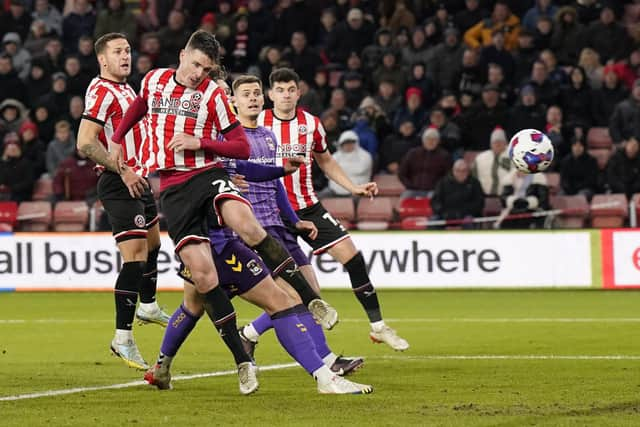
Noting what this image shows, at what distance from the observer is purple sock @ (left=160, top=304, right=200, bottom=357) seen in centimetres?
891

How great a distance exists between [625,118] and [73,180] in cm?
866

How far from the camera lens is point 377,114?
21375 millimetres

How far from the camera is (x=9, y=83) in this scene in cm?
Answer: 2327

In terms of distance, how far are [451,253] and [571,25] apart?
5.78 m

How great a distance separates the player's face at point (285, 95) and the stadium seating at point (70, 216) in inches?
398

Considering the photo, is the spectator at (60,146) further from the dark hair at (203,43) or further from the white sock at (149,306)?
the dark hair at (203,43)

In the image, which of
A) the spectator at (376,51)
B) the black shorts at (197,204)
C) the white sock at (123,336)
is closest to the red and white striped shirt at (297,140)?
the white sock at (123,336)

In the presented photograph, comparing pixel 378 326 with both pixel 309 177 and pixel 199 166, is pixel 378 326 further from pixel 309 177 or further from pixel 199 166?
pixel 199 166

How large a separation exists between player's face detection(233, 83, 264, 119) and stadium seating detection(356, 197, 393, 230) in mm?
9934

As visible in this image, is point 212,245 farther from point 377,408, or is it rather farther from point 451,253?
point 451,253

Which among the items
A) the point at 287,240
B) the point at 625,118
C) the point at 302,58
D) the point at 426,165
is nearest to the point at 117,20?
the point at 302,58

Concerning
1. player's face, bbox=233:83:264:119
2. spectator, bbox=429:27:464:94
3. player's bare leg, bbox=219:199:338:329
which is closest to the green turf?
player's bare leg, bbox=219:199:338:329

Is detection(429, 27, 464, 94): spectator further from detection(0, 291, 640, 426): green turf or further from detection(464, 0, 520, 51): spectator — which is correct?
detection(0, 291, 640, 426): green turf

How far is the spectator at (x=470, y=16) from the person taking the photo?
22.8 metres
